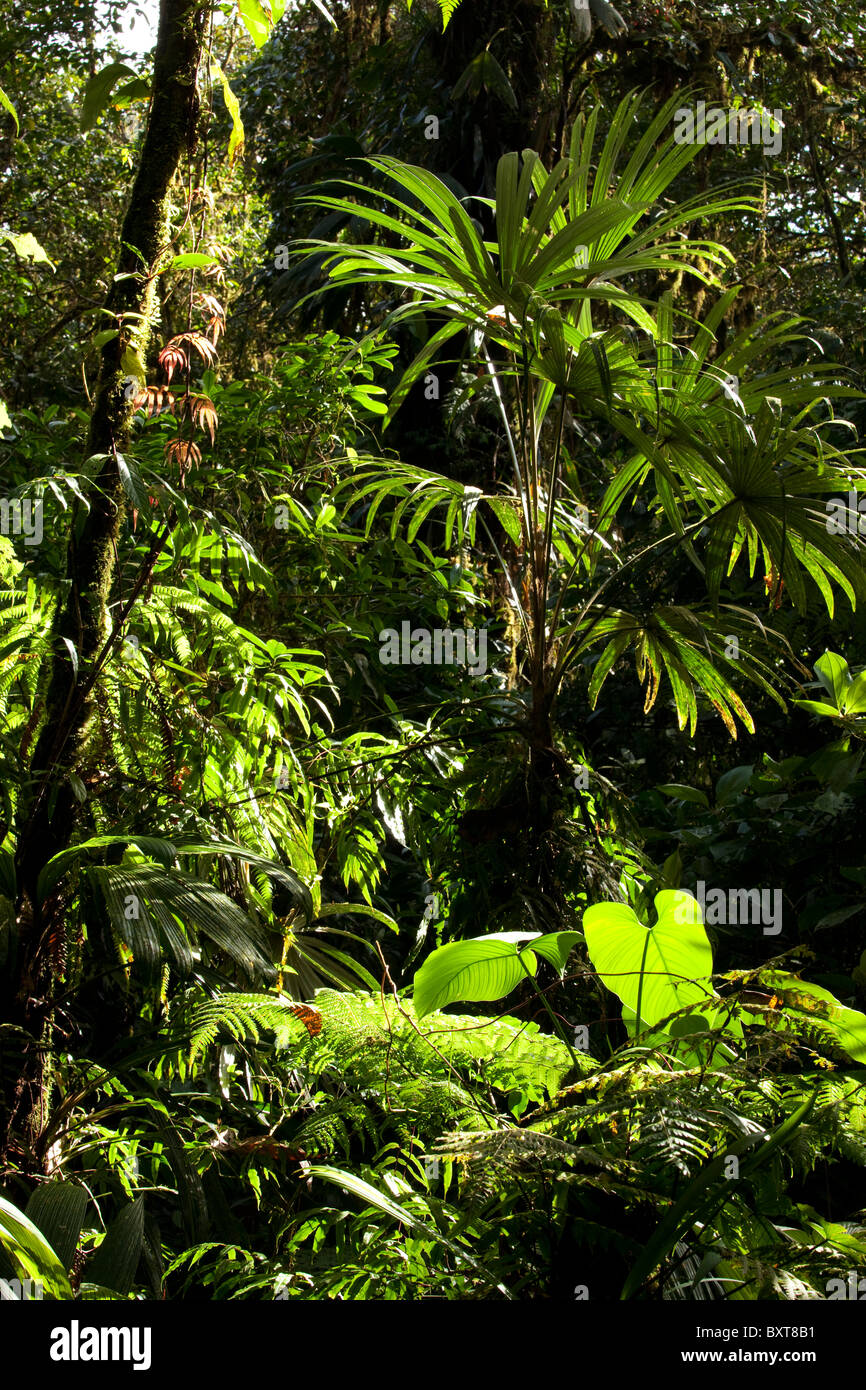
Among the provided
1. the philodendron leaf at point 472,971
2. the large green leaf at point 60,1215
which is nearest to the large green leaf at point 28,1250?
the large green leaf at point 60,1215

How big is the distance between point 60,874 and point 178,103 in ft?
4.39

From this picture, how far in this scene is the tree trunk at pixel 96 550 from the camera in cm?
166

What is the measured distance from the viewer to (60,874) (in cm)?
161

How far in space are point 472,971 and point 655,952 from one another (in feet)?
0.86

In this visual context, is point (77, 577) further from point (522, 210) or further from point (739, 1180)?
point (739, 1180)

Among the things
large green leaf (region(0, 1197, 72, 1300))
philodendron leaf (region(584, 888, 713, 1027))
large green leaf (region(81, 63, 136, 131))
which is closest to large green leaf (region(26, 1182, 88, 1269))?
large green leaf (region(0, 1197, 72, 1300))

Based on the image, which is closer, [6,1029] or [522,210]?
[6,1029]

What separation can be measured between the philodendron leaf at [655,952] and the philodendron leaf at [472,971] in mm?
106

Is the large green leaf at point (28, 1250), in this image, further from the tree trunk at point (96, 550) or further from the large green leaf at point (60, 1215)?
the tree trunk at point (96, 550)

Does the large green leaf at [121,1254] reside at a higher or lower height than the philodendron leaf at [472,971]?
lower
